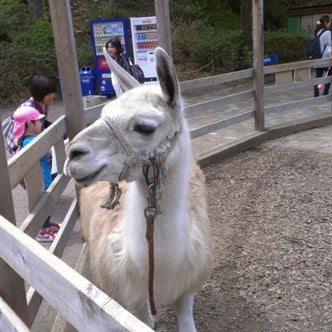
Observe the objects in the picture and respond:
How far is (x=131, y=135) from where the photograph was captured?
1.96 metres

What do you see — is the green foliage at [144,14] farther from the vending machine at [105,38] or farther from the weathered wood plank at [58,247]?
the weathered wood plank at [58,247]

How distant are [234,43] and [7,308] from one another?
539 inches

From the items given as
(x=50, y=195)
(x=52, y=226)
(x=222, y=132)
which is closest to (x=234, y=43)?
(x=222, y=132)

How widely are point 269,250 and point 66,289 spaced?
8.86 feet

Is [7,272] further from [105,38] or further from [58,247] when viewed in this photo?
[105,38]

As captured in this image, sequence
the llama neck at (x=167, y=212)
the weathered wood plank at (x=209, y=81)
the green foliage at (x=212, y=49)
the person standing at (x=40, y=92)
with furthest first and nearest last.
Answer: the green foliage at (x=212, y=49) < the weathered wood plank at (x=209, y=81) < the person standing at (x=40, y=92) < the llama neck at (x=167, y=212)

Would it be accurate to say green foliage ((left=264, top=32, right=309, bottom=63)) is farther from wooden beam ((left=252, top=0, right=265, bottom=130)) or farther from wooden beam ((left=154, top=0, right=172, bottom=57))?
wooden beam ((left=154, top=0, right=172, bottom=57))

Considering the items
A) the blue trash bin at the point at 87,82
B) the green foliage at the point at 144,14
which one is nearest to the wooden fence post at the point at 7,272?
the blue trash bin at the point at 87,82

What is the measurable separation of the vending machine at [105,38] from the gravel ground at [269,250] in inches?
247

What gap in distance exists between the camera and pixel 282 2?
19.3 m

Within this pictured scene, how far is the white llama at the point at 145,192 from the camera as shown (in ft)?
6.26

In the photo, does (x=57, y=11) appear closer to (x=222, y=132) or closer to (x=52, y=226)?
(x=52, y=226)

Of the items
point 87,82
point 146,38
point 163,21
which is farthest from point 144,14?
point 163,21

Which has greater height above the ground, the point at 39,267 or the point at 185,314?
the point at 39,267
